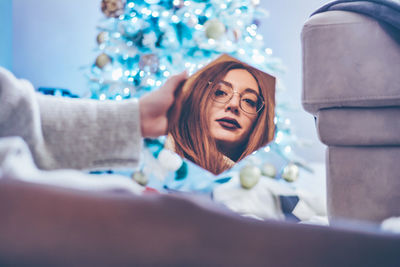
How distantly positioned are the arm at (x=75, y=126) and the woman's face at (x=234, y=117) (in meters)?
0.09

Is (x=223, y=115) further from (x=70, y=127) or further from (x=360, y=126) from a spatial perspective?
(x=360, y=126)

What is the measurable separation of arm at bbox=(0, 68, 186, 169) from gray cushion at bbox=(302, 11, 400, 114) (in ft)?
1.39

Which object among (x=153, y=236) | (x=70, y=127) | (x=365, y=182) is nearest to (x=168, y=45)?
(x=365, y=182)

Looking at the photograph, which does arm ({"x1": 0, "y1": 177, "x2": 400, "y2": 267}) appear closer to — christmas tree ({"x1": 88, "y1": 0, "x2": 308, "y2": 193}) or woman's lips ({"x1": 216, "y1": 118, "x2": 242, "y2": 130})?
woman's lips ({"x1": 216, "y1": 118, "x2": 242, "y2": 130})

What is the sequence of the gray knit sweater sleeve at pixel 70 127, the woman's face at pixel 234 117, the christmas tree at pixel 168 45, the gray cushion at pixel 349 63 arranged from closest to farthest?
the gray knit sweater sleeve at pixel 70 127, the woman's face at pixel 234 117, the gray cushion at pixel 349 63, the christmas tree at pixel 168 45

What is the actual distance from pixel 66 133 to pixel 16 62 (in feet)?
6.89

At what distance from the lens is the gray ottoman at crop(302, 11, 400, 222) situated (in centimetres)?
70

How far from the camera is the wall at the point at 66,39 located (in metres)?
2.12

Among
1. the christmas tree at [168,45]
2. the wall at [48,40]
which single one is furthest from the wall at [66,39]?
the christmas tree at [168,45]

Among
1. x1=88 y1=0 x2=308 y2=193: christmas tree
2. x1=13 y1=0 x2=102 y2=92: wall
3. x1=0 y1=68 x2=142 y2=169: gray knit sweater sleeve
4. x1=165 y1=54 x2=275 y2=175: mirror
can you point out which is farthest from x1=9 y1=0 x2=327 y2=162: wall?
x1=0 y1=68 x2=142 y2=169: gray knit sweater sleeve

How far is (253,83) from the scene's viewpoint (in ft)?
1.59

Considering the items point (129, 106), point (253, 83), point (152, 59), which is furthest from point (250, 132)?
point (152, 59)

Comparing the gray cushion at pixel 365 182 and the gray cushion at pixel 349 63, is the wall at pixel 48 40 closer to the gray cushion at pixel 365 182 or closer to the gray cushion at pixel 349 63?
the gray cushion at pixel 349 63

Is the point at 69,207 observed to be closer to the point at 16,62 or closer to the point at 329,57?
the point at 329,57
